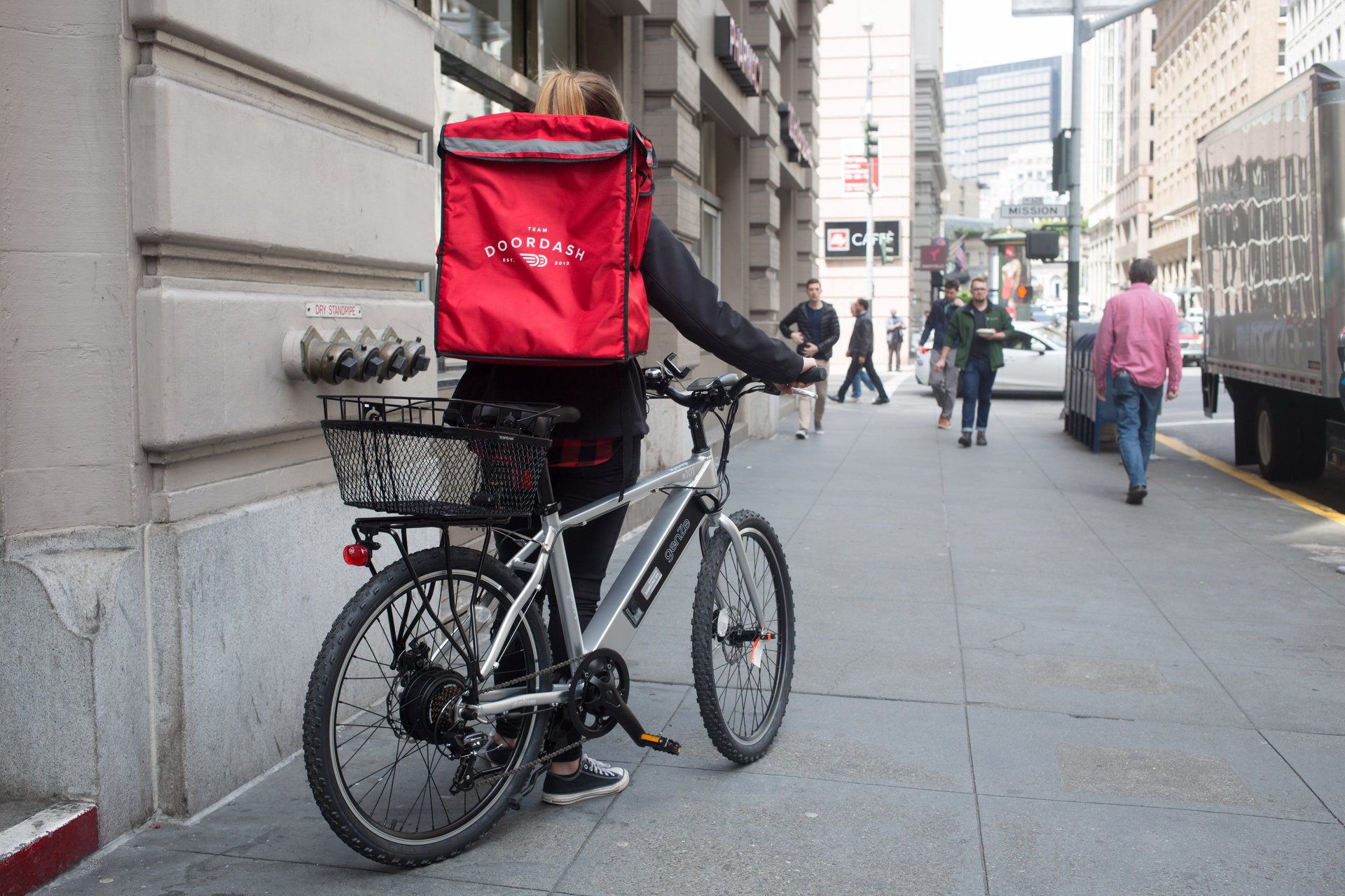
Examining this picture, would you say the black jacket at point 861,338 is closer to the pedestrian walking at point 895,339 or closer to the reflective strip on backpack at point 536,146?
the pedestrian walking at point 895,339

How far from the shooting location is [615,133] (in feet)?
10.6

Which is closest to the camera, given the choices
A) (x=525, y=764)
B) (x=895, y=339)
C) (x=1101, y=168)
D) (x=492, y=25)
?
(x=525, y=764)

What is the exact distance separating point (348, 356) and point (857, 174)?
108 ft

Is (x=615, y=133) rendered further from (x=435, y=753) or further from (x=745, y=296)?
(x=745, y=296)

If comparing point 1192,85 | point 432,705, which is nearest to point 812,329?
point 432,705

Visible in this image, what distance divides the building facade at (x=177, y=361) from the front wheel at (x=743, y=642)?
128 cm

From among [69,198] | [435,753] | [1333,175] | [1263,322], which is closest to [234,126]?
[69,198]

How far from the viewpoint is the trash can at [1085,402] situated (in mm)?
13957

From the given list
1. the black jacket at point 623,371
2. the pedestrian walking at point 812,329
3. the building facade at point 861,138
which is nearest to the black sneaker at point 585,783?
the black jacket at point 623,371

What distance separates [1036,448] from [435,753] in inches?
481

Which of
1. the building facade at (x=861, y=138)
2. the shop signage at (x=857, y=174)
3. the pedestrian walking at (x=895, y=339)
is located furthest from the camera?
the building facade at (x=861, y=138)

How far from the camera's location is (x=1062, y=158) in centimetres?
1730

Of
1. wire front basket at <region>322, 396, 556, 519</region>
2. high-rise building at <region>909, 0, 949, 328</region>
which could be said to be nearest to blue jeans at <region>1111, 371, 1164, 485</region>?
wire front basket at <region>322, 396, 556, 519</region>

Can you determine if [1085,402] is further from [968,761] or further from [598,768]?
[598,768]
